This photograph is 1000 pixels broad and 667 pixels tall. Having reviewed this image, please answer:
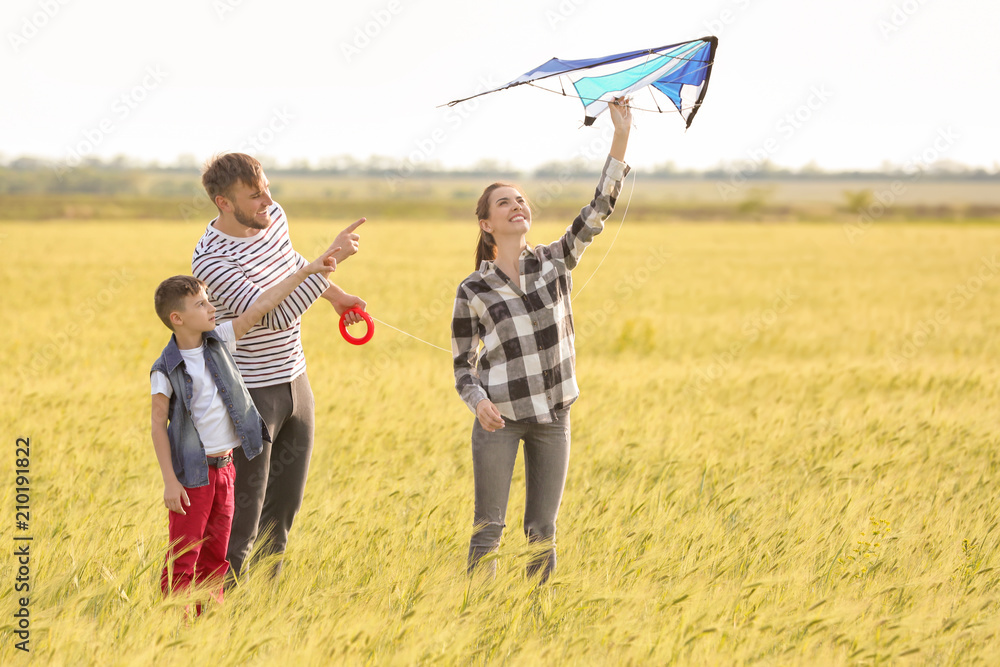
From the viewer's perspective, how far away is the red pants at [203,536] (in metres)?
2.97

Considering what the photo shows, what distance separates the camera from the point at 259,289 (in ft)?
10.5

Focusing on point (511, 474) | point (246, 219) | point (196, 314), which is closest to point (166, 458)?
point (196, 314)

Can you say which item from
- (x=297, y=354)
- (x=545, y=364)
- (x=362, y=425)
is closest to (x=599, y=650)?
(x=545, y=364)

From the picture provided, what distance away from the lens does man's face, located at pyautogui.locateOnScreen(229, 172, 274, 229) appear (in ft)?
10.2

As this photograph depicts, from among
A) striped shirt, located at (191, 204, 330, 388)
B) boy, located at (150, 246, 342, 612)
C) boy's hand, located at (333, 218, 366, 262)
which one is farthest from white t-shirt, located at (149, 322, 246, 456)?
boy's hand, located at (333, 218, 366, 262)

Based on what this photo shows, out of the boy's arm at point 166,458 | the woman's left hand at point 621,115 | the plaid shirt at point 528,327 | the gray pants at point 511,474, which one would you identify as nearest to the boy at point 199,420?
the boy's arm at point 166,458

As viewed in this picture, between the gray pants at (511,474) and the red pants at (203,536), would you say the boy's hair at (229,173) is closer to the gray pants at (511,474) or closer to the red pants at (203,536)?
the red pants at (203,536)

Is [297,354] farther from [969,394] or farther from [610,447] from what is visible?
[969,394]

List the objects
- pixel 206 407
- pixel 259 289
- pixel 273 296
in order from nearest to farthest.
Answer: pixel 206 407, pixel 273 296, pixel 259 289

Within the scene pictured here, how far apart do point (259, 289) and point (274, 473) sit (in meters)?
0.82

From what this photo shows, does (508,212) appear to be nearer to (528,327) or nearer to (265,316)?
(528,327)

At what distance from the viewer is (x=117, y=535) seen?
147 inches

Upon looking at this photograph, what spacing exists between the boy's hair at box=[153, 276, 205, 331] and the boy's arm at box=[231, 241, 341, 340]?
0.22 metres

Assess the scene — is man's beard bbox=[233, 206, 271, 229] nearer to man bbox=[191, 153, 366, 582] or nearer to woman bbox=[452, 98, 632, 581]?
man bbox=[191, 153, 366, 582]
